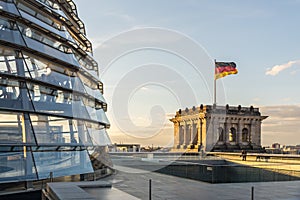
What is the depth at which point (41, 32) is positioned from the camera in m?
16.2

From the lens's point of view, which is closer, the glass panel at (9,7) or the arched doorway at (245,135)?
the glass panel at (9,7)

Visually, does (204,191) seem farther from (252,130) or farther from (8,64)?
(252,130)

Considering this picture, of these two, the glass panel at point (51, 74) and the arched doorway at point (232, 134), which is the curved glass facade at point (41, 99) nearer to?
the glass panel at point (51, 74)

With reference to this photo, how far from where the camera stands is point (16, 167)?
42.0ft

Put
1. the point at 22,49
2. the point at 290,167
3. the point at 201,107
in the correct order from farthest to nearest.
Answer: the point at 201,107
the point at 290,167
the point at 22,49

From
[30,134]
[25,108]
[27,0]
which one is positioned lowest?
[30,134]

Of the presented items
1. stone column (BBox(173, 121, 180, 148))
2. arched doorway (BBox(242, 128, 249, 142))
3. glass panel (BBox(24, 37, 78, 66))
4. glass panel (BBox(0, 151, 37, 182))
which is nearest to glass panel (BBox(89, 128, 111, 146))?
glass panel (BBox(24, 37, 78, 66))

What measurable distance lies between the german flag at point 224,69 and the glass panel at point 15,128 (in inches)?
2521

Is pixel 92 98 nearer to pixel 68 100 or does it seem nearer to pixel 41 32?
pixel 68 100

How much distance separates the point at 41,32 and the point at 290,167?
19.7 metres

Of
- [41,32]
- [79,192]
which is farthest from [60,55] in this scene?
[79,192]

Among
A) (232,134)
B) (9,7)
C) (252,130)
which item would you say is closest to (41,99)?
(9,7)

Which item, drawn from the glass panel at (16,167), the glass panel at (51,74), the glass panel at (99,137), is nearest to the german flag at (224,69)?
the glass panel at (99,137)

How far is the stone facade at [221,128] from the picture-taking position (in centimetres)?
9069
